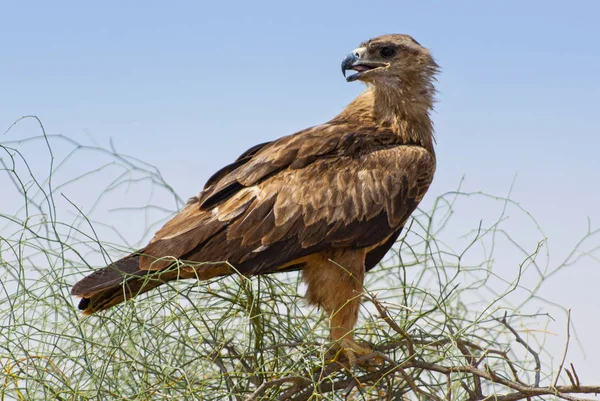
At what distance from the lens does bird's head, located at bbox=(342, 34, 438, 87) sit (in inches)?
216

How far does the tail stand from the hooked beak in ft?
6.63

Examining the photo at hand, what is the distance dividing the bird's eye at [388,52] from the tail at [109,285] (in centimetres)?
225

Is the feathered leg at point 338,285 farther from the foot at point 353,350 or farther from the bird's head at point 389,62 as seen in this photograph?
the bird's head at point 389,62

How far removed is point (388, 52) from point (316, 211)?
1455mm

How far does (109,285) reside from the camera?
4062 mm

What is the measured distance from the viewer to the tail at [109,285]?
13.4ft

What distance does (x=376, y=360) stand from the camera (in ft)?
14.6

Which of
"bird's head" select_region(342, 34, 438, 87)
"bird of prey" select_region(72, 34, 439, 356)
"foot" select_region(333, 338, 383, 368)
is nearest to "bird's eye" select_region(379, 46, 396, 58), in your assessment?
"bird's head" select_region(342, 34, 438, 87)

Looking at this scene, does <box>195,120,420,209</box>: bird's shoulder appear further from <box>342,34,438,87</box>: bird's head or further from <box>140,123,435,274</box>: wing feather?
<box>342,34,438,87</box>: bird's head

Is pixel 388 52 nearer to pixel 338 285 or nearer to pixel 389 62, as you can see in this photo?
pixel 389 62

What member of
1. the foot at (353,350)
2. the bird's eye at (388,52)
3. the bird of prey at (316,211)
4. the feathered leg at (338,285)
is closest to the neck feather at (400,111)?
the bird of prey at (316,211)

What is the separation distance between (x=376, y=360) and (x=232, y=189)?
1.32 meters

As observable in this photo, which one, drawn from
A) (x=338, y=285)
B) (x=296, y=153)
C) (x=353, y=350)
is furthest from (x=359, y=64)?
(x=353, y=350)

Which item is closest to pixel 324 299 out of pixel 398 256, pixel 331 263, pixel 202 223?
pixel 331 263
